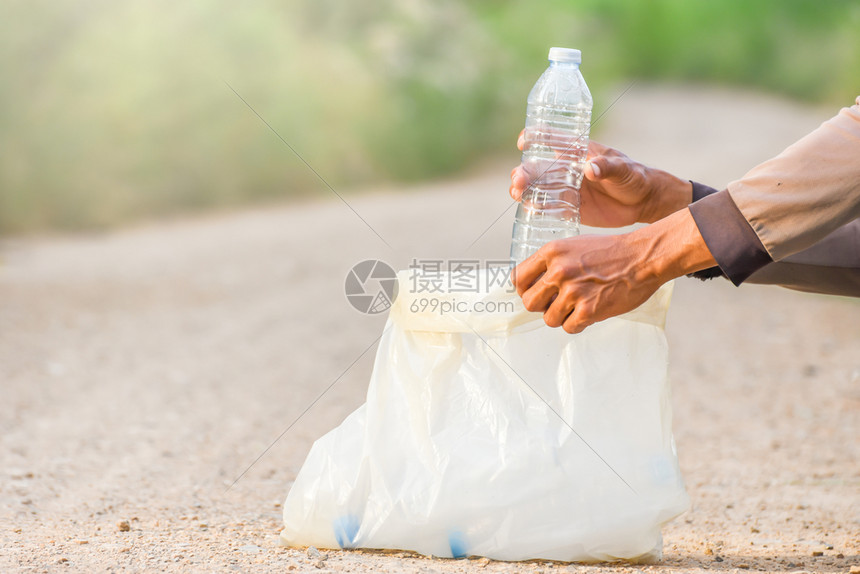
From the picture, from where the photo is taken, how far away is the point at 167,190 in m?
7.11

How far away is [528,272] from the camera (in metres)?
1.52

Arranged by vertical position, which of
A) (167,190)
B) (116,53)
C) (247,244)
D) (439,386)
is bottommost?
(439,386)

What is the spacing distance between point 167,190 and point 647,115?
7418mm

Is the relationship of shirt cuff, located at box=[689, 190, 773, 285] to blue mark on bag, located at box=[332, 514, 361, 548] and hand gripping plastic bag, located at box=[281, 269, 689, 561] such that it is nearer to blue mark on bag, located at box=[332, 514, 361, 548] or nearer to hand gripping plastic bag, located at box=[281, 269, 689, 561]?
hand gripping plastic bag, located at box=[281, 269, 689, 561]

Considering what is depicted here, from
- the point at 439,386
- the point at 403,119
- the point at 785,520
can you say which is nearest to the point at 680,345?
the point at 785,520

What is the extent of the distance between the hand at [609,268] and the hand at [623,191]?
1.19 ft

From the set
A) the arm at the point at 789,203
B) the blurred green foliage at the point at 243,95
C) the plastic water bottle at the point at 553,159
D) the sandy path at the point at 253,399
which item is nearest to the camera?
the arm at the point at 789,203

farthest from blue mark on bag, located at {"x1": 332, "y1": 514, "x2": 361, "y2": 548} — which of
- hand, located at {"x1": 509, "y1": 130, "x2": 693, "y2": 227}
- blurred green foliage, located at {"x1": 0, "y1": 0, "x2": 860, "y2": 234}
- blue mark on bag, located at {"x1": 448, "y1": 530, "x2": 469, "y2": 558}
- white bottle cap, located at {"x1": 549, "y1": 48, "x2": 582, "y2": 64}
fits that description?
blurred green foliage, located at {"x1": 0, "y1": 0, "x2": 860, "y2": 234}

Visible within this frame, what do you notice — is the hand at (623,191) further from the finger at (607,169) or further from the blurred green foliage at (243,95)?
the blurred green foliage at (243,95)

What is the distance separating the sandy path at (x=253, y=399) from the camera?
1.71 metres

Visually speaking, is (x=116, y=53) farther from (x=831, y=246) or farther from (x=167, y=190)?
(x=831, y=246)

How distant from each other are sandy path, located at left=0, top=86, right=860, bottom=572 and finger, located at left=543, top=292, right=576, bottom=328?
0.41m

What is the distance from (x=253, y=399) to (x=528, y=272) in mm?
1725

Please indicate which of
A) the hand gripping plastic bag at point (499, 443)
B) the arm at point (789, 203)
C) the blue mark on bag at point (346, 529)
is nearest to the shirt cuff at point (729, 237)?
the arm at point (789, 203)
